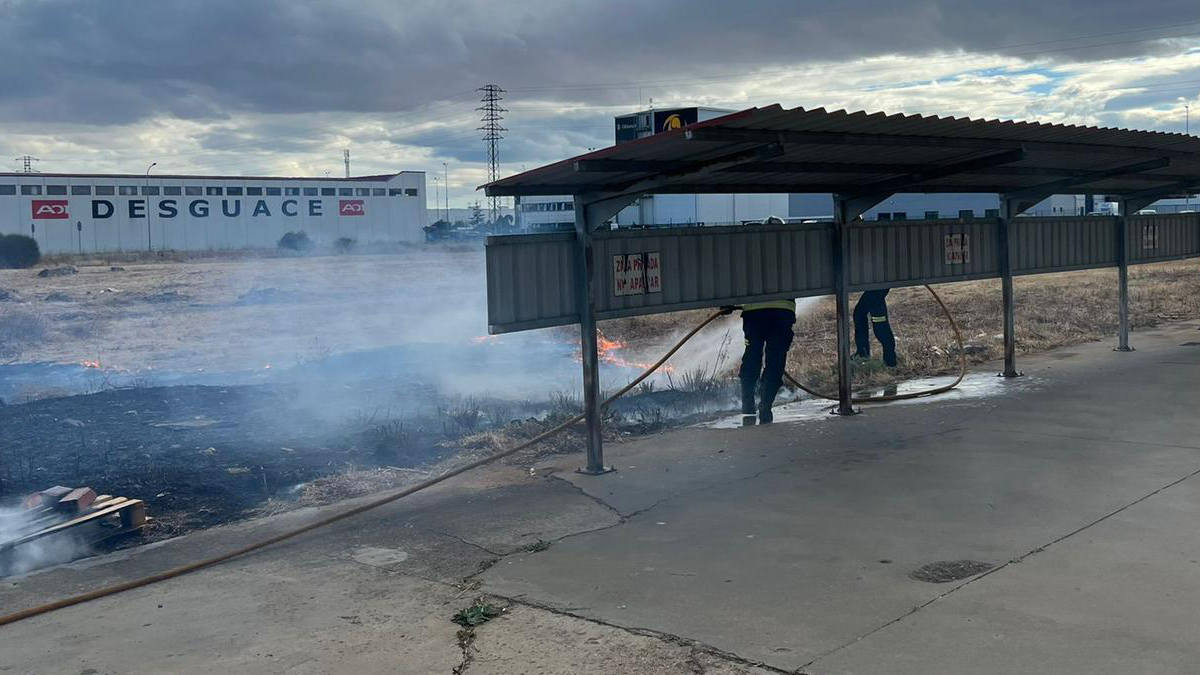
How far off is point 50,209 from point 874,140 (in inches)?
2284

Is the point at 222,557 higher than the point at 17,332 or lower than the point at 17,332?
lower

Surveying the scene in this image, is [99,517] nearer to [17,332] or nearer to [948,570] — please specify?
[948,570]

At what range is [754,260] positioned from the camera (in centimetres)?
1048

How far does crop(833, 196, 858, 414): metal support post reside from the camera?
11.4 meters

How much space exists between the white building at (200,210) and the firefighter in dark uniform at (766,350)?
53660 millimetres

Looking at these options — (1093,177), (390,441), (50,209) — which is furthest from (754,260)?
(50,209)

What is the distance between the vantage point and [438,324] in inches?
884

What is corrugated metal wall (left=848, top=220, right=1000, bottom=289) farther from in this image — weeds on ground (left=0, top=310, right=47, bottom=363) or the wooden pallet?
weeds on ground (left=0, top=310, right=47, bottom=363)

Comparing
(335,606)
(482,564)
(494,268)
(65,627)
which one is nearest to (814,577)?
(482,564)

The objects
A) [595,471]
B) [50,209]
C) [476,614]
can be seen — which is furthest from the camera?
[50,209]

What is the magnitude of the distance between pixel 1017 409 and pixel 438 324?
44.6 feet

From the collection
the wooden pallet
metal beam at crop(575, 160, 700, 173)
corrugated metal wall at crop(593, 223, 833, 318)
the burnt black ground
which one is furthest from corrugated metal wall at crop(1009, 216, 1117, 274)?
the wooden pallet

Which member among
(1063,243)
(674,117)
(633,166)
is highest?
(674,117)

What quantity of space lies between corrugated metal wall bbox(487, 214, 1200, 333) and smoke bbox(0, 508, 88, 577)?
10.8 feet
